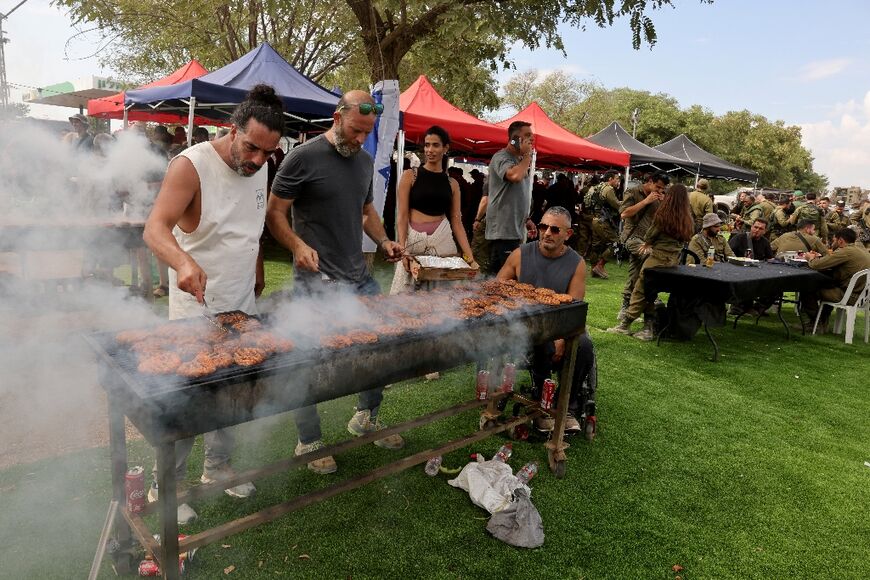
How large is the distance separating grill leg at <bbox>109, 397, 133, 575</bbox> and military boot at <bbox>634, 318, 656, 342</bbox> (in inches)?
245

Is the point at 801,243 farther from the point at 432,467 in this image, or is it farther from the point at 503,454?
the point at 432,467

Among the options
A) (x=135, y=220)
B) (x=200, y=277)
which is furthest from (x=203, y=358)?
(x=135, y=220)

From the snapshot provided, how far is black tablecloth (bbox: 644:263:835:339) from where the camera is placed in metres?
6.30

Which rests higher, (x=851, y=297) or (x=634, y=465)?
(x=851, y=297)

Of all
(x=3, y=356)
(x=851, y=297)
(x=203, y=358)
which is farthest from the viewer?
(x=851, y=297)

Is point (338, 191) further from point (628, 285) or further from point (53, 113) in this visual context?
point (53, 113)

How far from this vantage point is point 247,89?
8.02 metres

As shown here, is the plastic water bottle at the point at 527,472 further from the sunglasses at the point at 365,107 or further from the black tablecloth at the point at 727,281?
the black tablecloth at the point at 727,281

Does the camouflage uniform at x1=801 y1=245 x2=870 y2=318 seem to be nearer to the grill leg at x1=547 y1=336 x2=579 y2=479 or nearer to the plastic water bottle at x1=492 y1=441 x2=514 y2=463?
the grill leg at x1=547 y1=336 x2=579 y2=479

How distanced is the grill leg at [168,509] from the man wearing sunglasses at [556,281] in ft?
8.65

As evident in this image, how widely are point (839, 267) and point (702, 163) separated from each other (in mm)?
10992

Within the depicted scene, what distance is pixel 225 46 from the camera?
50.6ft

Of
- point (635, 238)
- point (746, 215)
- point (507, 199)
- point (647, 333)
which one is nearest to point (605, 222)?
point (635, 238)

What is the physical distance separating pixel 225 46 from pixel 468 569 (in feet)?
53.9
